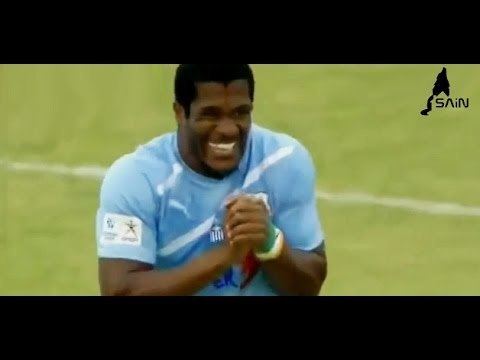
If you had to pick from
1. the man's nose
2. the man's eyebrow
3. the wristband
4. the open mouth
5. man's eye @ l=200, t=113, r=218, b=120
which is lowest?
the wristband

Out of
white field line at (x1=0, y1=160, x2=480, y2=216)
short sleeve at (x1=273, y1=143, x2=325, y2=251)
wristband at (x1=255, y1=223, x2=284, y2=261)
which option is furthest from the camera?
white field line at (x1=0, y1=160, x2=480, y2=216)

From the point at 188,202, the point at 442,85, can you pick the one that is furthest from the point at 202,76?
the point at 442,85

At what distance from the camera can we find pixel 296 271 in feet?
10.5

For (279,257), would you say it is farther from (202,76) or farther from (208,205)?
(202,76)

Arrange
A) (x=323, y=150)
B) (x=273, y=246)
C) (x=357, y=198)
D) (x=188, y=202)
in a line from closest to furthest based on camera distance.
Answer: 1. (x=273, y=246)
2. (x=188, y=202)
3. (x=357, y=198)
4. (x=323, y=150)

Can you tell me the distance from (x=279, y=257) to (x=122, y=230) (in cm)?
44

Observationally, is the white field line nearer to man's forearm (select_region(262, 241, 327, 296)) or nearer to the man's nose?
man's forearm (select_region(262, 241, 327, 296))

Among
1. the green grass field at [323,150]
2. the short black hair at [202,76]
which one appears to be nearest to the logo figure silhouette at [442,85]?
the green grass field at [323,150]

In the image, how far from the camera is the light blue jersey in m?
3.20

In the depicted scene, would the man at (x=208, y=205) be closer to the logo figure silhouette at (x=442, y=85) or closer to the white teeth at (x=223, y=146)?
the white teeth at (x=223, y=146)

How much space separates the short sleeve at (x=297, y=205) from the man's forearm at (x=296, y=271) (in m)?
0.04

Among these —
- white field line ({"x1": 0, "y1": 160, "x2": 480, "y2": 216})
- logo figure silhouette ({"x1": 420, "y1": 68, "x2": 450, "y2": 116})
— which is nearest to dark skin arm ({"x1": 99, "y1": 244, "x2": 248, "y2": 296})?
logo figure silhouette ({"x1": 420, "y1": 68, "x2": 450, "y2": 116})

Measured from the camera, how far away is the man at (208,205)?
3129 mm

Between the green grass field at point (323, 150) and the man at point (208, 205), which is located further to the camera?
the green grass field at point (323, 150)
